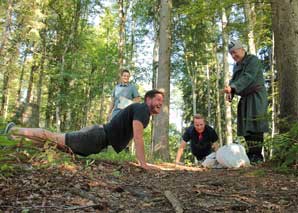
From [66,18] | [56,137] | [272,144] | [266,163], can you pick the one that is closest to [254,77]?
[266,163]

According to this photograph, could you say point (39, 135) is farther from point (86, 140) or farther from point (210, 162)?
point (210, 162)

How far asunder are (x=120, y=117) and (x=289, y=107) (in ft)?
7.38

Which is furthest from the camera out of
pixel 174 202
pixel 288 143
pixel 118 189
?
pixel 288 143

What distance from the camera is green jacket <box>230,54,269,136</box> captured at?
5.79 m

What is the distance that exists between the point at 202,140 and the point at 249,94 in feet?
5.92

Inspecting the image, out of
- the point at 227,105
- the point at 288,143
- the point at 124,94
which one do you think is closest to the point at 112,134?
the point at 288,143

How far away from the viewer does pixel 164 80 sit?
1082 cm

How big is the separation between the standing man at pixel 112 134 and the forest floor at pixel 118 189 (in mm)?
378

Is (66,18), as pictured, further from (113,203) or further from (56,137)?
(113,203)

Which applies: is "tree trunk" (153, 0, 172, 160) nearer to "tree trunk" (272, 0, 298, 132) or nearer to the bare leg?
"tree trunk" (272, 0, 298, 132)

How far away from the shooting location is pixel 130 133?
511cm

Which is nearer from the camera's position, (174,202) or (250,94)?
(174,202)

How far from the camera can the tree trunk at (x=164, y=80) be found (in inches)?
413

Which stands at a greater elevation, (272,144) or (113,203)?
(272,144)
